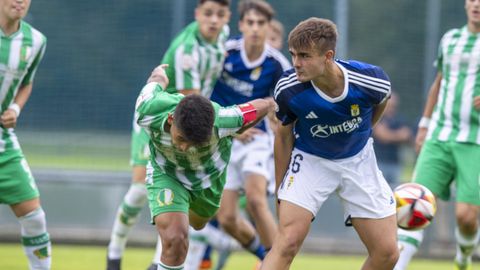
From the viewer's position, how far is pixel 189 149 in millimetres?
6426

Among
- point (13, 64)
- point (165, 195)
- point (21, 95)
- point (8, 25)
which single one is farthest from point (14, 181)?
point (165, 195)

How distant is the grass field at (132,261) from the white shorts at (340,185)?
3.41 meters

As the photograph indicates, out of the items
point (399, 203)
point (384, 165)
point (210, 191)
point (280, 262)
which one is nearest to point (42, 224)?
point (210, 191)

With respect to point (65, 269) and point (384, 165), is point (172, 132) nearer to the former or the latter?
point (65, 269)

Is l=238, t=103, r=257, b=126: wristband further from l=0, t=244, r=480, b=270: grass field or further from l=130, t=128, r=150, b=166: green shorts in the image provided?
l=0, t=244, r=480, b=270: grass field

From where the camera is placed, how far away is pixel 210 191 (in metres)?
7.04

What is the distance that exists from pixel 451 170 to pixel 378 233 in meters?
1.81

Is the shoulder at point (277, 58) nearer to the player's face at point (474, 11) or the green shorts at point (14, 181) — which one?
the player's face at point (474, 11)

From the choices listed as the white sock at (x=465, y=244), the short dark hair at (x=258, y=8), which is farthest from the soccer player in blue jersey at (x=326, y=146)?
the short dark hair at (x=258, y=8)

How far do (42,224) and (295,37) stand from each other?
95.0 inches

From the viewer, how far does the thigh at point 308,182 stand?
6.64 m

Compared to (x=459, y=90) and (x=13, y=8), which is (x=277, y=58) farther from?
(x=13, y=8)

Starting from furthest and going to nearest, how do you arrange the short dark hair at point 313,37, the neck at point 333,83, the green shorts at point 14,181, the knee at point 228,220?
the knee at point 228,220
the green shorts at point 14,181
the neck at point 333,83
the short dark hair at point 313,37

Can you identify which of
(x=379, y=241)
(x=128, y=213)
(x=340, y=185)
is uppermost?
(x=340, y=185)
